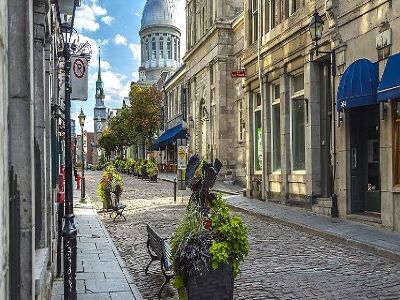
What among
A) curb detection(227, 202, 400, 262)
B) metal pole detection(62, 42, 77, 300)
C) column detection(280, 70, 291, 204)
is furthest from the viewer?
column detection(280, 70, 291, 204)

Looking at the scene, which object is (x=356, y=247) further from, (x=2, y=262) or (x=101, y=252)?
(x=2, y=262)

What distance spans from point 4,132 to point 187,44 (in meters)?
38.8

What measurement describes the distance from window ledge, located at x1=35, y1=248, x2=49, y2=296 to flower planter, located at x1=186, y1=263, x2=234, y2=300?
1541 millimetres

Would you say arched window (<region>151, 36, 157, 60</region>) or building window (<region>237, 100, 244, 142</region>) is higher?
arched window (<region>151, 36, 157, 60</region>)

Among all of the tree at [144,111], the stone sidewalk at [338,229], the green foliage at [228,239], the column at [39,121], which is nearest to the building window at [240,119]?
the stone sidewalk at [338,229]

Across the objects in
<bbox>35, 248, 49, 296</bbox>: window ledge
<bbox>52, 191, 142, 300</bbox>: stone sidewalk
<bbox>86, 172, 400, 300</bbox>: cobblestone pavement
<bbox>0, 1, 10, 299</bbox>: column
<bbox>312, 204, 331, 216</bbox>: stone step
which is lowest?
<bbox>86, 172, 400, 300</bbox>: cobblestone pavement

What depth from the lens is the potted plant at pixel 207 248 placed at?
5535 mm

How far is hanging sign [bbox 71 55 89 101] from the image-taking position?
30.9 ft

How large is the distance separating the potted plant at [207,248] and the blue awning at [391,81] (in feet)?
20.8

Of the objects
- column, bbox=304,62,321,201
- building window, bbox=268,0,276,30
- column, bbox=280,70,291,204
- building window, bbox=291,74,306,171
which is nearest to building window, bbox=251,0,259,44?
building window, bbox=268,0,276,30

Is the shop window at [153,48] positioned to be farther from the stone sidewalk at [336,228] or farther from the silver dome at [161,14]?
the stone sidewalk at [336,228]

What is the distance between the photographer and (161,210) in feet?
60.2

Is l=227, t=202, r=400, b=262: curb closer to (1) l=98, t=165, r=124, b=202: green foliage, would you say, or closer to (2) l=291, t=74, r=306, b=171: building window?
(2) l=291, t=74, r=306, b=171: building window

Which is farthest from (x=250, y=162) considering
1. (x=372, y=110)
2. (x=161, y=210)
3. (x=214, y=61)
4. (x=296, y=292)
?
(x=296, y=292)
